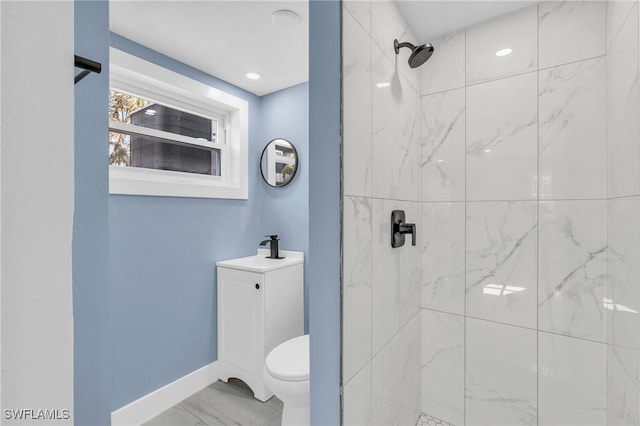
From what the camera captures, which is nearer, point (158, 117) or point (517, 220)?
point (517, 220)

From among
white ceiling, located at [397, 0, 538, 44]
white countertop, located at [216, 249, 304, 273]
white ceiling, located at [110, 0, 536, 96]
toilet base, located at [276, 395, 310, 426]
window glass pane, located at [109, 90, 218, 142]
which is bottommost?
toilet base, located at [276, 395, 310, 426]

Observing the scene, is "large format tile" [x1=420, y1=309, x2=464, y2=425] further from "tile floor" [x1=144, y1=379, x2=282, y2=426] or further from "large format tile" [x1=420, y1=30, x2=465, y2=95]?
"large format tile" [x1=420, y1=30, x2=465, y2=95]

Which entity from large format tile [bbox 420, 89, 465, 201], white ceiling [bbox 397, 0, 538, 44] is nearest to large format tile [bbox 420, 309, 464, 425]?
large format tile [bbox 420, 89, 465, 201]

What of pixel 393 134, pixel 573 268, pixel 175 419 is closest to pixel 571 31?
pixel 393 134

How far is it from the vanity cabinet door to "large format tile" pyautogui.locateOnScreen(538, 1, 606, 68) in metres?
1.96

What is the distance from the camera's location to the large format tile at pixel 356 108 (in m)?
1.00

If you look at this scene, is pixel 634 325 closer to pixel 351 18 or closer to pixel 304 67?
pixel 351 18

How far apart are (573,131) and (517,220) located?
0.45 metres

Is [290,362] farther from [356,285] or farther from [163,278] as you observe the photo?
[163,278]

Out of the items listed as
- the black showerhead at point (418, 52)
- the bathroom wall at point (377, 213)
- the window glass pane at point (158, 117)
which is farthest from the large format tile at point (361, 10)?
the window glass pane at point (158, 117)

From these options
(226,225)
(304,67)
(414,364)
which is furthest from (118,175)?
(414,364)

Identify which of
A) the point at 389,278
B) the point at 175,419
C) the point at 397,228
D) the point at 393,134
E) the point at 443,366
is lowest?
the point at 175,419

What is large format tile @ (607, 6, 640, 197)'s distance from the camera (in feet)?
3.32

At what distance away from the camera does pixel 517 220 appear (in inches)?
59.1
